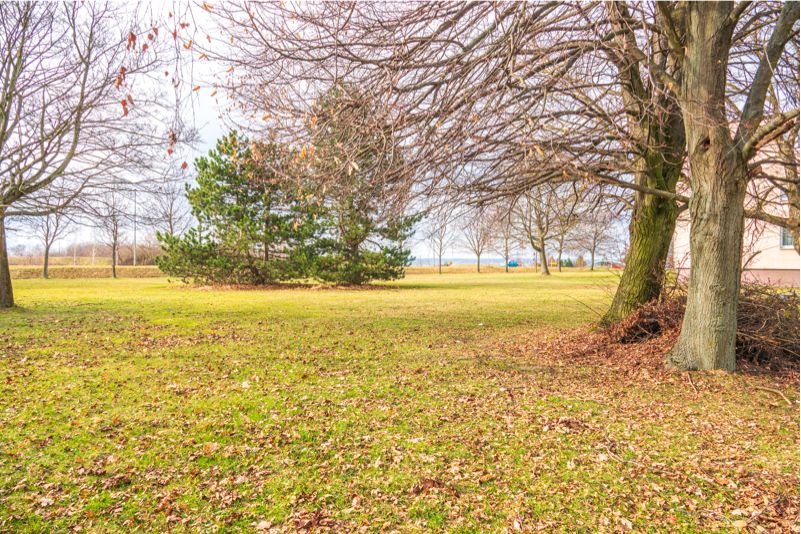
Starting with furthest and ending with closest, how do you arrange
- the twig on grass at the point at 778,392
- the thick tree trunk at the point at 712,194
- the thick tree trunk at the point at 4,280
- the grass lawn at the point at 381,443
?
1. the thick tree trunk at the point at 4,280
2. the thick tree trunk at the point at 712,194
3. the twig on grass at the point at 778,392
4. the grass lawn at the point at 381,443

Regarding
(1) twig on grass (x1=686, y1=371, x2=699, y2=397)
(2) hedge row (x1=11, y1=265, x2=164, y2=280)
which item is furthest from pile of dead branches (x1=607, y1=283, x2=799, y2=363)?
(2) hedge row (x1=11, y1=265, x2=164, y2=280)

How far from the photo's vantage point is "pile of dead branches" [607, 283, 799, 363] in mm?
6516

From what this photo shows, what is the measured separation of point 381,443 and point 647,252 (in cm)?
647

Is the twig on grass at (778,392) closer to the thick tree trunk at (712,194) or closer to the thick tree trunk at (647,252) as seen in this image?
the thick tree trunk at (712,194)

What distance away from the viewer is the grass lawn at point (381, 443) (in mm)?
3004

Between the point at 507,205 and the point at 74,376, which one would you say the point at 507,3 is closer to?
the point at 507,205

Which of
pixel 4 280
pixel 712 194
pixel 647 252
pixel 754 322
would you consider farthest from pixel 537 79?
pixel 4 280

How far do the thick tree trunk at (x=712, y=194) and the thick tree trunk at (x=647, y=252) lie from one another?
1.99 metres

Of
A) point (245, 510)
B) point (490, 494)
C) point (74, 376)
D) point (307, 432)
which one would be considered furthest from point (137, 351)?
point (490, 494)

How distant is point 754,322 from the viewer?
A: 265 inches

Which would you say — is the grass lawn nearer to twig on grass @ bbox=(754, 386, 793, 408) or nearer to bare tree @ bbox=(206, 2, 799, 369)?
twig on grass @ bbox=(754, 386, 793, 408)

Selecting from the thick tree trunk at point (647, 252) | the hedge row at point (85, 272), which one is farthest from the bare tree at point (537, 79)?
the hedge row at point (85, 272)

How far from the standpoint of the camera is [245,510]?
3.01 m

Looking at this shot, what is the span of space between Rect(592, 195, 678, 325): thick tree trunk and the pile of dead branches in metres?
0.41
